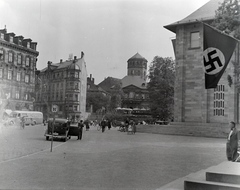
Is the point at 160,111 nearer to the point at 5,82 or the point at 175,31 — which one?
the point at 175,31

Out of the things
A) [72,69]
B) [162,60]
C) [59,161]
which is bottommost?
[59,161]

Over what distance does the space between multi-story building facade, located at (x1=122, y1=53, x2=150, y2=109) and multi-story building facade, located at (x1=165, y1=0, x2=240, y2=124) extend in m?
83.3

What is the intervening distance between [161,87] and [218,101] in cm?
1913

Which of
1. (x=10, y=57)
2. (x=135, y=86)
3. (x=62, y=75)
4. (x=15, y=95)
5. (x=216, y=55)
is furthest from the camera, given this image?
(x=135, y=86)

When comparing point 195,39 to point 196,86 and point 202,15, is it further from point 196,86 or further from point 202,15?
point 196,86

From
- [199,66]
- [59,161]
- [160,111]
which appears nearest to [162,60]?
[160,111]

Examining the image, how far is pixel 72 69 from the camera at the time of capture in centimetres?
3102

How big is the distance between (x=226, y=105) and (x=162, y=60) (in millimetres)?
23116

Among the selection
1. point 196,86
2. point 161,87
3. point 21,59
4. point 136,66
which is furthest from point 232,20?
point 136,66

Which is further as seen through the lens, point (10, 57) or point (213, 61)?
point (10, 57)

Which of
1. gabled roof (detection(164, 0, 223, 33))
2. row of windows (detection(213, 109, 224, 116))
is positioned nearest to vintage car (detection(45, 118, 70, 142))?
row of windows (detection(213, 109, 224, 116))

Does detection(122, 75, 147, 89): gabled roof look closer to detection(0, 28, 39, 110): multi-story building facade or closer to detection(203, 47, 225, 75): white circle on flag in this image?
detection(0, 28, 39, 110): multi-story building facade

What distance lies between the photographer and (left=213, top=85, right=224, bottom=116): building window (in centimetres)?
3391

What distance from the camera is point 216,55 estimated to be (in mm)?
9969
